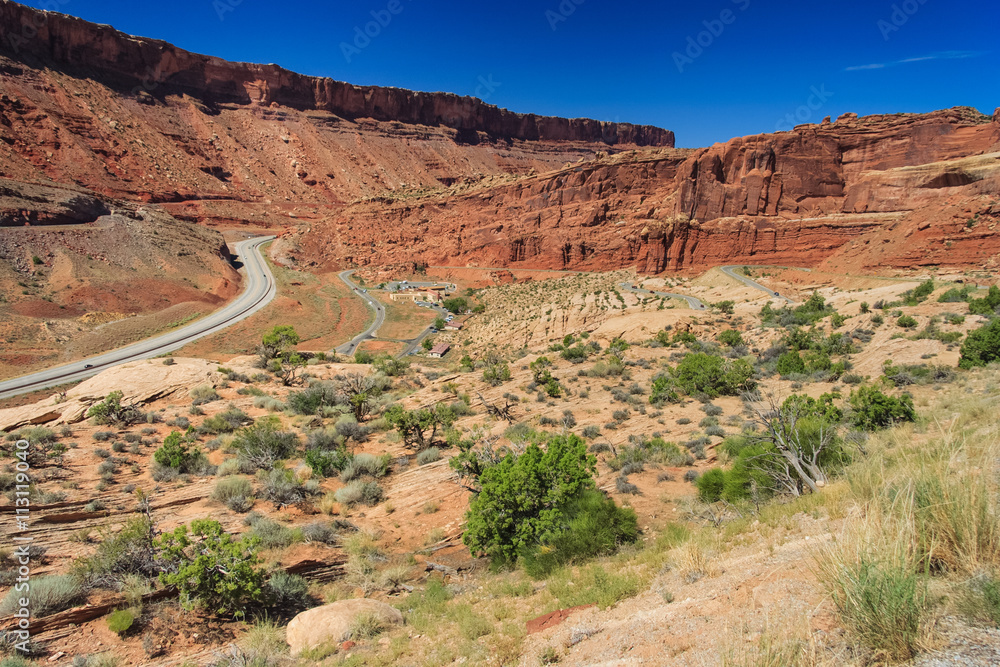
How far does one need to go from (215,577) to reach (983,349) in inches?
768

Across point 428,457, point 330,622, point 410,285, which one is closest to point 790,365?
point 428,457

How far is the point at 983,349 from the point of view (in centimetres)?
1345

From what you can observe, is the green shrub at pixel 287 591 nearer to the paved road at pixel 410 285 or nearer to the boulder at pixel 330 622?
the boulder at pixel 330 622

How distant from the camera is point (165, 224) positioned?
184ft

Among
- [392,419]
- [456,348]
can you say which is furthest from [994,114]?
[392,419]

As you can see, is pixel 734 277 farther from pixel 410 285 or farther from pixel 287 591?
pixel 287 591

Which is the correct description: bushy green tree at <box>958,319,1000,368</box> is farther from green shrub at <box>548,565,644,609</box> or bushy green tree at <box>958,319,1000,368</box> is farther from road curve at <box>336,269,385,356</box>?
road curve at <box>336,269,385,356</box>

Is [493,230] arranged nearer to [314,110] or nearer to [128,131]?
[128,131]

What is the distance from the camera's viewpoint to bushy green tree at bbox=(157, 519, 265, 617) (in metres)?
6.71

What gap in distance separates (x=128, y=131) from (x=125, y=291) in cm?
5586

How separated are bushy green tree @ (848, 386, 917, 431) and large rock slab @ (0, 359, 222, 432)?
22.6 meters

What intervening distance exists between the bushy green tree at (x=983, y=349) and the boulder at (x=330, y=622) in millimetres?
16710

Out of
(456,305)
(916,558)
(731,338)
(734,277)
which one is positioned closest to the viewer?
(916,558)

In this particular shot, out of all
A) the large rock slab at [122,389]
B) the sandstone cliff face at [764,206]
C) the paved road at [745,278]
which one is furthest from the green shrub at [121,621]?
the sandstone cliff face at [764,206]
